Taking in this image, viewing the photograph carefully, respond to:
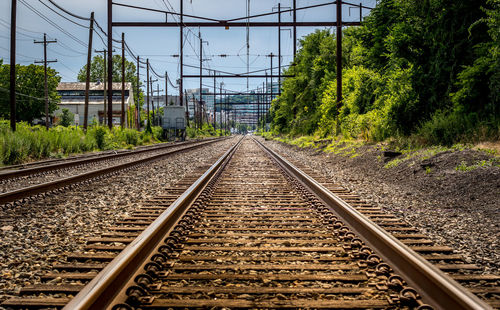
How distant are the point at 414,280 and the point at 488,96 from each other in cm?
715

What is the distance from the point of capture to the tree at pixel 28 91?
61.8 m

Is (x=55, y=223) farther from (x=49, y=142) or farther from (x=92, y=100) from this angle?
(x=92, y=100)

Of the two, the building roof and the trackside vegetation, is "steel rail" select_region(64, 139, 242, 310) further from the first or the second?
the building roof

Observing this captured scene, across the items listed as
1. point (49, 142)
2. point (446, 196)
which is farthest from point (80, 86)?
point (446, 196)

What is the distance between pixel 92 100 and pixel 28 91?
53.1 feet

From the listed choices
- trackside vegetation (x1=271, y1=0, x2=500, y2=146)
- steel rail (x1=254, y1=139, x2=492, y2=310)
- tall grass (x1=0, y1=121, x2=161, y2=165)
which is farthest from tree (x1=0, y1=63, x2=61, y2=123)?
steel rail (x1=254, y1=139, x2=492, y2=310)

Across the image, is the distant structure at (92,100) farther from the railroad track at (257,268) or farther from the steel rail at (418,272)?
the steel rail at (418,272)

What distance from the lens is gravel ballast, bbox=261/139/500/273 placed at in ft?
12.9

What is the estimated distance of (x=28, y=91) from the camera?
6662 centimetres

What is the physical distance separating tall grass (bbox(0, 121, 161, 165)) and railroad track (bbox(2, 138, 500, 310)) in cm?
1068

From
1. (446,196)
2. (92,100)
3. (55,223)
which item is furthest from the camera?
(92,100)

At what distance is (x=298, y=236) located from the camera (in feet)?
13.0

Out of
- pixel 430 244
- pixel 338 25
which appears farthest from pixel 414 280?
pixel 338 25

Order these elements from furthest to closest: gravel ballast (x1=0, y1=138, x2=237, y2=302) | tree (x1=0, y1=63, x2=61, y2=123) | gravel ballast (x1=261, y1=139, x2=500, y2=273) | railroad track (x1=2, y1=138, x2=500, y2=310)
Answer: tree (x1=0, y1=63, x2=61, y2=123)
gravel ballast (x1=261, y1=139, x2=500, y2=273)
gravel ballast (x1=0, y1=138, x2=237, y2=302)
railroad track (x1=2, y1=138, x2=500, y2=310)
